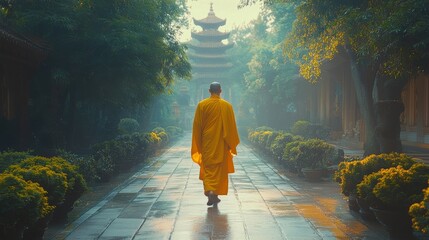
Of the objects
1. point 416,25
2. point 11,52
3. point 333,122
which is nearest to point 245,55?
point 333,122

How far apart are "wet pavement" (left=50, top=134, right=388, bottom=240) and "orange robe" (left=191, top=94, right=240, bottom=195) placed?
0.50 m

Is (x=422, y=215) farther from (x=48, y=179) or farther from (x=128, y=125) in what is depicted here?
(x=128, y=125)

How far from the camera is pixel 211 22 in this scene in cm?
6303

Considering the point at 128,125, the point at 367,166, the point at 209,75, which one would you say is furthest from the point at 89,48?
the point at 209,75

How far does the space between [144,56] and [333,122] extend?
15.2 m

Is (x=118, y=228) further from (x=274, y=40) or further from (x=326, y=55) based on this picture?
(x=274, y=40)

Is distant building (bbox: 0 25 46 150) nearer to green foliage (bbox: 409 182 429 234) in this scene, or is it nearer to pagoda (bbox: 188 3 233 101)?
green foliage (bbox: 409 182 429 234)

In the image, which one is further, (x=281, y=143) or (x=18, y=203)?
(x=281, y=143)

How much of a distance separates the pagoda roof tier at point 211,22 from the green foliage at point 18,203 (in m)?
58.8

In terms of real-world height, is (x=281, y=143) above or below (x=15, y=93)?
below

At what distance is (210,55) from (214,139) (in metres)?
53.9

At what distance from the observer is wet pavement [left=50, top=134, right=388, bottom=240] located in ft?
21.0

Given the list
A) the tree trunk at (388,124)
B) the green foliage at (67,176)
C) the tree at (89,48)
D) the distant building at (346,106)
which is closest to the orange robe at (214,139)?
the green foliage at (67,176)

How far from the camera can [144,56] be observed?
14.4m
